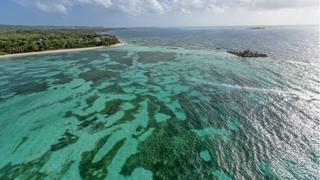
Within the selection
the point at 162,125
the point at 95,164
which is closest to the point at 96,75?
the point at 162,125

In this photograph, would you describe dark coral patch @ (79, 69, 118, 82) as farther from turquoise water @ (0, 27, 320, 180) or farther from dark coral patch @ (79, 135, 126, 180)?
dark coral patch @ (79, 135, 126, 180)

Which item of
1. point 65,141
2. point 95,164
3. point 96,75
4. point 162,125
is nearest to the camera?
point 95,164

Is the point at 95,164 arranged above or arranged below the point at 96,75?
above

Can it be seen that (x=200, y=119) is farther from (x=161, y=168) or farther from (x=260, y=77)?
(x=260, y=77)

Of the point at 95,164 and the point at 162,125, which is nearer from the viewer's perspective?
the point at 95,164

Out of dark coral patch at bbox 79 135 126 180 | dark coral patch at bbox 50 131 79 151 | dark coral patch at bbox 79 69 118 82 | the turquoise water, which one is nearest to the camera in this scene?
dark coral patch at bbox 79 135 126 180

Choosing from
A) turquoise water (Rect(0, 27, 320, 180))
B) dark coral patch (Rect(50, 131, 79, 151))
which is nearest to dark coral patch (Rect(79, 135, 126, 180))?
turquoise water (Rect(0, 27, 320, 180))

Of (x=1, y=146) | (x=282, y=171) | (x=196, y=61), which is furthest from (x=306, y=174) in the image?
(x=196, y=61)

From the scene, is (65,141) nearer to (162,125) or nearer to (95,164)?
(95,164)

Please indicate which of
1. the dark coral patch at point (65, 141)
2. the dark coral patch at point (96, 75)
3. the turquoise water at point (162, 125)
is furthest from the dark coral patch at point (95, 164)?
the dark coral patch at point (96, 75)
